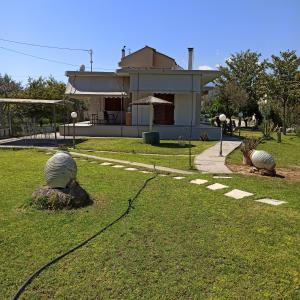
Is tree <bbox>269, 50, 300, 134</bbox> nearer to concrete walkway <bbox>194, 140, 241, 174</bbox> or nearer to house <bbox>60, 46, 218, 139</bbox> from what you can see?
house <bbox>60, 46, 218, 139</bbox>

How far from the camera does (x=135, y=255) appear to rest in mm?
5219

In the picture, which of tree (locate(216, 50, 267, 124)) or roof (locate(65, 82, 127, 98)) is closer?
roof (locate(65, 82, 127, 98))

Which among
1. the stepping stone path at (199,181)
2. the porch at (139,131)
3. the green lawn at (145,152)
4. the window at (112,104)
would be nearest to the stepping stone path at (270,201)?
the stepping stone path at (199,181)

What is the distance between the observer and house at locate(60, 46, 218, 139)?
87.7ft

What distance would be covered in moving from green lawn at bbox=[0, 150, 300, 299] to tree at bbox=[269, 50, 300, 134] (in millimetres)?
33873

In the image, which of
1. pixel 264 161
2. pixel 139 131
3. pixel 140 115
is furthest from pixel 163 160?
pixel 140 115

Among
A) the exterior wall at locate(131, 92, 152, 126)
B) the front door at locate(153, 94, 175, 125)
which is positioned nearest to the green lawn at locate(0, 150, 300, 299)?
the exterior wall at locate(131, 92, 152, 126)

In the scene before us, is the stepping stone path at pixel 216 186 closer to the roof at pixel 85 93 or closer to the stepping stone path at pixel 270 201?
the stepping stone path at pixel 270 201

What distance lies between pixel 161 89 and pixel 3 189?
744 inches

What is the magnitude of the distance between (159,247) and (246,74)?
165 ft

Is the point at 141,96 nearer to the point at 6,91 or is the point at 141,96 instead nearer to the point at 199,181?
the point at 199,181

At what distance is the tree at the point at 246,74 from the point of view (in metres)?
50.7

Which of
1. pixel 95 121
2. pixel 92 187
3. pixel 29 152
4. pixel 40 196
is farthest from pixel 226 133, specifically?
pixel 40 196

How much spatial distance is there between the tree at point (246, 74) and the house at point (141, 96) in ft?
68.9
